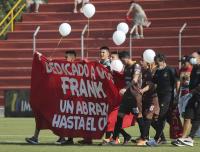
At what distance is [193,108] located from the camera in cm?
1767

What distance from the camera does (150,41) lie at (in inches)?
1437

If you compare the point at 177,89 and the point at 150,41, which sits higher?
the point at 150,41

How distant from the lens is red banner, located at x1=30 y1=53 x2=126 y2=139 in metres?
18.1

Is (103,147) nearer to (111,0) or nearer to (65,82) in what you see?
(65,82)

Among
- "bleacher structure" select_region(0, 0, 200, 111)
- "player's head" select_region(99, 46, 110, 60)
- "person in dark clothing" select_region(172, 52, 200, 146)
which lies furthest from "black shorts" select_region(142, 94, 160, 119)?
"bleacher structure" select_region(0, 0, 200, 111)

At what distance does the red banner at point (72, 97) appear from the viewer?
18094 millimetres

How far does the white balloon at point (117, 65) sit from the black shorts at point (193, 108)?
160 cm

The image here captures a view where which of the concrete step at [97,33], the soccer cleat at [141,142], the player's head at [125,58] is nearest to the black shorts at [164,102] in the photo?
the soccer cleat at [141,142]

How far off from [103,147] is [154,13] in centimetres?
2161

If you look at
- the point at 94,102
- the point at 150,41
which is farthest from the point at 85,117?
the point at 150,41

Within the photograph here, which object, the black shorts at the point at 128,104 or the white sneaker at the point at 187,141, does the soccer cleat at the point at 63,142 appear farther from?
the white sneaker at the point at 187,141

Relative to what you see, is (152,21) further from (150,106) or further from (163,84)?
(150,106)

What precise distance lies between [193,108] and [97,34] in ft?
67.6

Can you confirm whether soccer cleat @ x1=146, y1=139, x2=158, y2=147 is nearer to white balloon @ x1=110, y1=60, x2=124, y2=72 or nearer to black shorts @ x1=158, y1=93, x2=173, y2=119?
black shorts @ x1=158, y1=93, x2=173, y2=119
